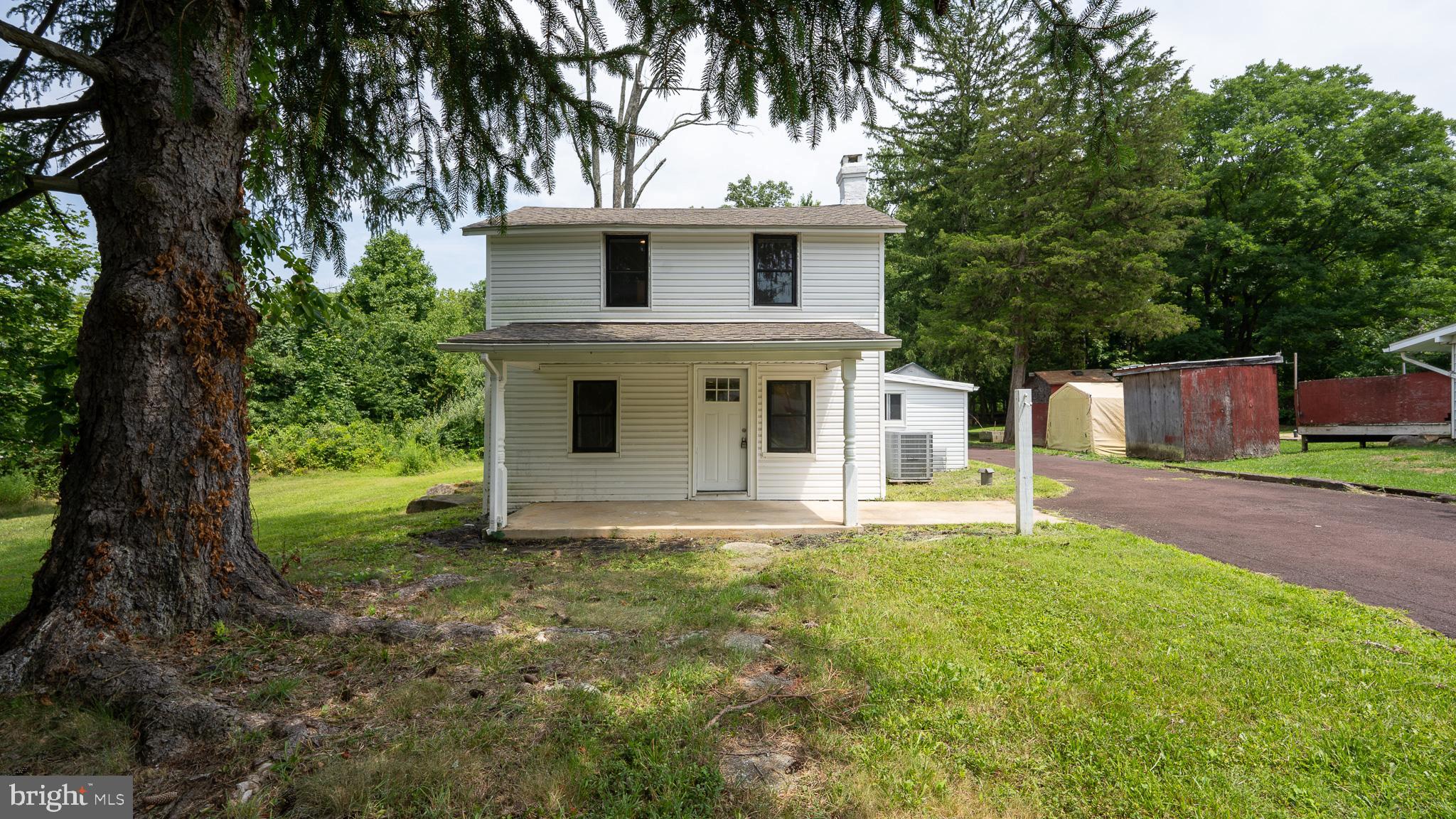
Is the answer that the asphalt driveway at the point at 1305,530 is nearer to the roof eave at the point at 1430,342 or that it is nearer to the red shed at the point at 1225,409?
the red shed at the point at 1225,409

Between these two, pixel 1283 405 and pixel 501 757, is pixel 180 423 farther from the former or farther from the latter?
pixel 1283 405

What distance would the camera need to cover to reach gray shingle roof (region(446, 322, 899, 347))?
807cm

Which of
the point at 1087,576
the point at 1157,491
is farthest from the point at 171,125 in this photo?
the point at 1157,491

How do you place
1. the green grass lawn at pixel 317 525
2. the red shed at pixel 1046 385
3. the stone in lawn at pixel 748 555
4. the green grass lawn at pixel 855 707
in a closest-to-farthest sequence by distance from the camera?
the green grass lawn at pixel 855 707 → the green grass lawn at pixel 317 525 → the stone in lawn at pixel 748 555 → the red shed at pixel 1046 385

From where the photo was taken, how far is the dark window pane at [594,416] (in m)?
10.2

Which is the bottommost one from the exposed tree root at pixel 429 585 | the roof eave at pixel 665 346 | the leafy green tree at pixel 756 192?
the exposed tree root at pixel 429 585

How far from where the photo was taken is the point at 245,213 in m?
3.93

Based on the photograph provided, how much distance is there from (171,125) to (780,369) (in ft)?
25.3

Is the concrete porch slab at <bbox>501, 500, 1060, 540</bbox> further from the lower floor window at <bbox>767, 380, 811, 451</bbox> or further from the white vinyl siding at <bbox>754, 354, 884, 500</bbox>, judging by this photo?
the lower floor window at <bbox>767, 380, 811, 451</bbox>

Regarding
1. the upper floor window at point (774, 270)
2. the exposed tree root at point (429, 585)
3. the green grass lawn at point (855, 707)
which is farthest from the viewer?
the upper floor window at point (774, 270)

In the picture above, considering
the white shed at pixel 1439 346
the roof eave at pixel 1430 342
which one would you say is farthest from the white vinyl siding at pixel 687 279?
the roof eave at pixel 1430 342

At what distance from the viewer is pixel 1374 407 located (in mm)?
16484

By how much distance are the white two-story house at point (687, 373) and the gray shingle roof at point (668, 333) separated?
0.25 m

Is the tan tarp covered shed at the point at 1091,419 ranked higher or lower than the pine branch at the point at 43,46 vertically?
lower
